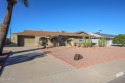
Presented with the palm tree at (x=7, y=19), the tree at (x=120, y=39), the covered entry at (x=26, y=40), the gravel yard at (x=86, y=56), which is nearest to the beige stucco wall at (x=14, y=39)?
the covered entry at (x=26, y=40)

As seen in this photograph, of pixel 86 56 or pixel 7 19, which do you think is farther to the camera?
pixel 86 56

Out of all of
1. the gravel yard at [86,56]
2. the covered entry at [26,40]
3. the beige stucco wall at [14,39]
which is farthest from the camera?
the covered entry at [26,40]

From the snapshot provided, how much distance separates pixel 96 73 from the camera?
12.3m

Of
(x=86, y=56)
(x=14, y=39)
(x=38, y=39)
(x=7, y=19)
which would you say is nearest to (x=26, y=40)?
(x=14, y=39)

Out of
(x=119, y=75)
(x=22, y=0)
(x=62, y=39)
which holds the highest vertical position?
(x=22, y=0)

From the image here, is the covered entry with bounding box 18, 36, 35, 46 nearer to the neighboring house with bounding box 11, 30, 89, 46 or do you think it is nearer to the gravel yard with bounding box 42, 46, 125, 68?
the neighboring house with bounding box 11, 30, 89, 46

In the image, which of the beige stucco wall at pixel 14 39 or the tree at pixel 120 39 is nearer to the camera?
the beige stucco wall at pixel 14 39

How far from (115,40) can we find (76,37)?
39.0ft

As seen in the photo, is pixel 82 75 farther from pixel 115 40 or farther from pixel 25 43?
pixel 115 40

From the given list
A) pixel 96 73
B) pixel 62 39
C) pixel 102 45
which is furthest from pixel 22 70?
pixel 62 39

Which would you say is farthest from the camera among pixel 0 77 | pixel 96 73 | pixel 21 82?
pixel 96 73

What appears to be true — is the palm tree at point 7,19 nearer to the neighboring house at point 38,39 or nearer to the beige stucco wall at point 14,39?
the neighboring house at point 38,39

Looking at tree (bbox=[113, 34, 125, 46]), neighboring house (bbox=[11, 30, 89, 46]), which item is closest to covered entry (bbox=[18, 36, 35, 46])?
neighboring house (bbox=[11, 30, 89, 46])

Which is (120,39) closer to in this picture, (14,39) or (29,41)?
(29,41)
